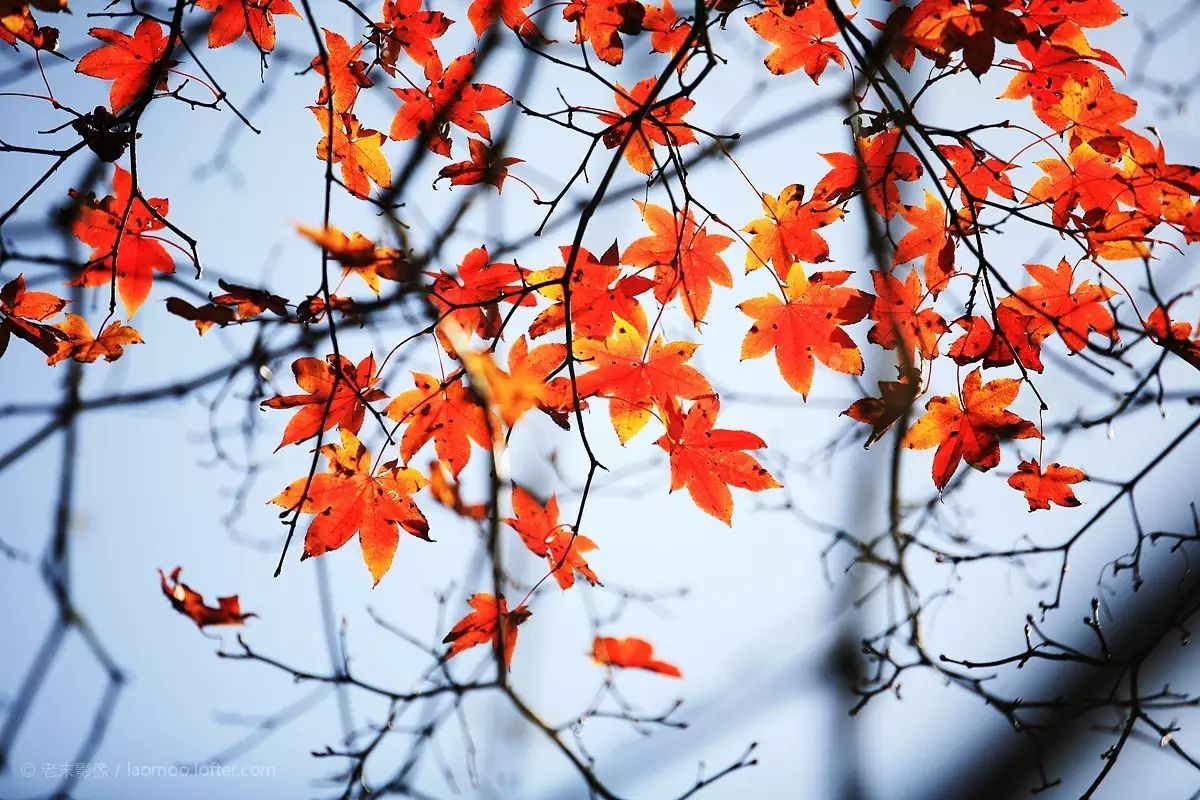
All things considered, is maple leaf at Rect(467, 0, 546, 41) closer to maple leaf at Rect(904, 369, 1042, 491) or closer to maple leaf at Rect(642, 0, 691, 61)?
maple leaf at Rect(642, 0, 691, 61)

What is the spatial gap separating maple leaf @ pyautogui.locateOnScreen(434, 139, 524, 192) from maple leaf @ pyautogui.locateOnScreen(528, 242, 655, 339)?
25 centimetres

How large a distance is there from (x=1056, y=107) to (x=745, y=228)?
28.8 inches

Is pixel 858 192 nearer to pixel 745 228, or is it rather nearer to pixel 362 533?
pixel 745 228

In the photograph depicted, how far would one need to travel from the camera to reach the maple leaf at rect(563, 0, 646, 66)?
5.40 feet

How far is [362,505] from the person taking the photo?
65.5 inches

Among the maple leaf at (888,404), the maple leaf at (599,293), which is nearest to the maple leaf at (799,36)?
the maple leaf at (599,293)

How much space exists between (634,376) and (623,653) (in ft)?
3.50

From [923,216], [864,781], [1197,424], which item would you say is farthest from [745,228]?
[864,781]

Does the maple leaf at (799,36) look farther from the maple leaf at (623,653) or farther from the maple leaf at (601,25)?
the maple leaf at (623,653)

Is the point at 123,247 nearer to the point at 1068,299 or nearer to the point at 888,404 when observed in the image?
the point at 888,404

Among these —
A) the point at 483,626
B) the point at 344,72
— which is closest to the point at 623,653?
the point at 483,626

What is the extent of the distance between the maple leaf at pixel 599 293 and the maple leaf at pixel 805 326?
26 cm

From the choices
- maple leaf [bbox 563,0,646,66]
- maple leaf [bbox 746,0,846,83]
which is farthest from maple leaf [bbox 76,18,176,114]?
maple leaf [bbox 746,0,846,83]

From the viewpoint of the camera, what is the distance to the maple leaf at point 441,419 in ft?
5.35
